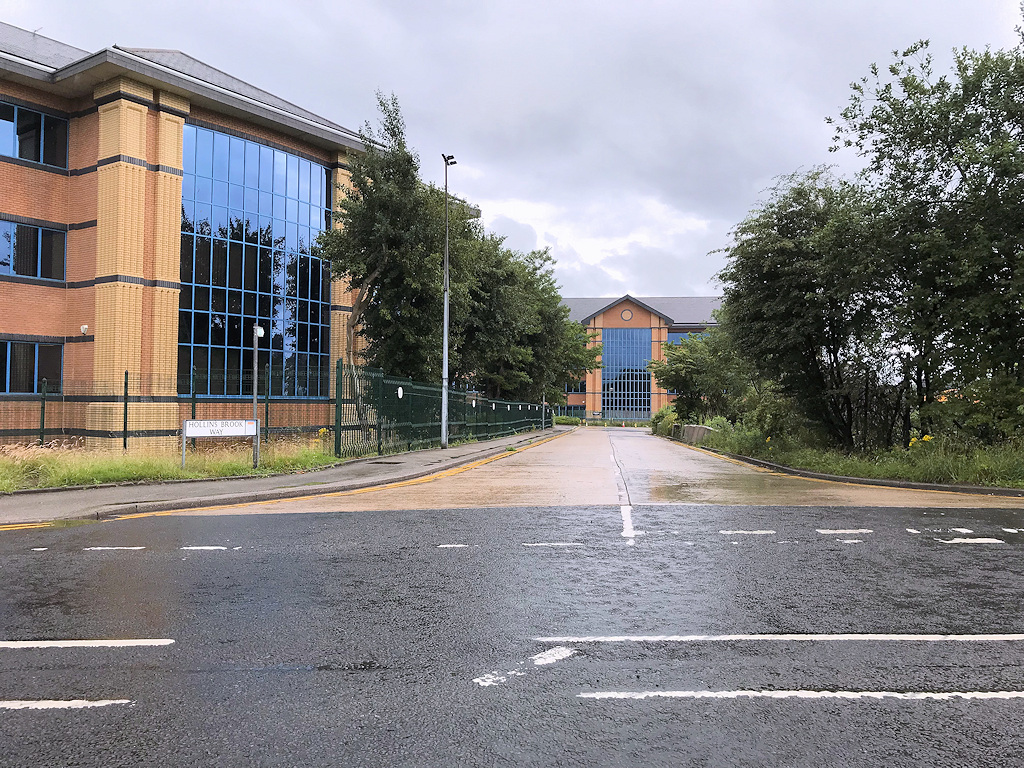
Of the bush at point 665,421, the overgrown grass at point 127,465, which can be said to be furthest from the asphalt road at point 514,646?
the bush at point 665,421

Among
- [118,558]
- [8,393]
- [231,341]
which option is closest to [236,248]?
[231,341]

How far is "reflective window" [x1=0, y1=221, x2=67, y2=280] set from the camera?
86.5ft

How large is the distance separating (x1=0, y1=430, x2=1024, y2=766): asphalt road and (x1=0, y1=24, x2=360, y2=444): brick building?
53.8ft

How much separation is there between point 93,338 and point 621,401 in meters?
87.1

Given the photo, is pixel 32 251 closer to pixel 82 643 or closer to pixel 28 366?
pixel 28 366

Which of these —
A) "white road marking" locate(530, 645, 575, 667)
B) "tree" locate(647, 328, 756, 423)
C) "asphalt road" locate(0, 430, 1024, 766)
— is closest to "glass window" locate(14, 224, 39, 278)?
"asphalt road" locate(0, 430, 1024, 766)

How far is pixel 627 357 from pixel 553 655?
4126 inches

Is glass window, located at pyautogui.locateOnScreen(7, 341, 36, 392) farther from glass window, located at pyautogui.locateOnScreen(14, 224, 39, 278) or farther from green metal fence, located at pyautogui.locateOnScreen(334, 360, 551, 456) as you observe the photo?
green metal fence, located at pyautogui.locateOnScreen(334, 360, 551, 456)

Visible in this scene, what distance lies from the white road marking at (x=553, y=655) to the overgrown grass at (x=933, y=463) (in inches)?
504

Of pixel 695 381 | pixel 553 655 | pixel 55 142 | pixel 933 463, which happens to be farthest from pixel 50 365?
pixel 695 381

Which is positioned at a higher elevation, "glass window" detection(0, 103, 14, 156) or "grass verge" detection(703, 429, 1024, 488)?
"glass window" detection(0, 103, 14, 156)

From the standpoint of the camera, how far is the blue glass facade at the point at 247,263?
96.9ft

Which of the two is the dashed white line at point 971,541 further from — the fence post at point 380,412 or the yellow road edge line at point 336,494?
the fence post at point 380,412

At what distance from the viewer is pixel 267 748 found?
3.38 meters
